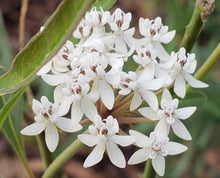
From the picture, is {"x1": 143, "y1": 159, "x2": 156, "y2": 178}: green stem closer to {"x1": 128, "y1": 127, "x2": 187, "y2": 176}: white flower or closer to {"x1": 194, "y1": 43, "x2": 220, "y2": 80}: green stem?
{"x1": 128, "y1": 127, "x2": 187, "y2": 176}: white flower

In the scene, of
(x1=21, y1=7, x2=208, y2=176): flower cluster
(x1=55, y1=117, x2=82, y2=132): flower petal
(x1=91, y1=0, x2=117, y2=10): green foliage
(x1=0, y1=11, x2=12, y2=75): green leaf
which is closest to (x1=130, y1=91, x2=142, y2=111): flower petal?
(x1=21, y1=7, x2=208, y2=176): flower cluster

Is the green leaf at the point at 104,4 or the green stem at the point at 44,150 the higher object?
the green leaf at the point at 104,4

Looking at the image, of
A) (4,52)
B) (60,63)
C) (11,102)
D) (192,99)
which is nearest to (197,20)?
(192,99)

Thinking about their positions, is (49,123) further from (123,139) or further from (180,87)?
(180,87)

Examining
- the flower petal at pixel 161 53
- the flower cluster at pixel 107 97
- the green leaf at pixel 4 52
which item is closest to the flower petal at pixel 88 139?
the flower cluster at pixel 107 97

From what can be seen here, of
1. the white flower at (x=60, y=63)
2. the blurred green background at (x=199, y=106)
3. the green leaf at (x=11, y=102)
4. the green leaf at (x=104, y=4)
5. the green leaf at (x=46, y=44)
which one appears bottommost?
the blurred green background at (x=199, y=106)

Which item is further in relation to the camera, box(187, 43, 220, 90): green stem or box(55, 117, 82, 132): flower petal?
box(187, 43, 220, 90): green stem

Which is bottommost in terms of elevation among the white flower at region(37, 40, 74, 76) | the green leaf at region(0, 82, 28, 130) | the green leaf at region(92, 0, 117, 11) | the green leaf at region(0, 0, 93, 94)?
the green leaf at region(0, 82, 28, 130)

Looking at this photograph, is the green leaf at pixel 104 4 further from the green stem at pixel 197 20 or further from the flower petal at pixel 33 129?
the flower petal at pixel 33 129
